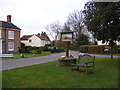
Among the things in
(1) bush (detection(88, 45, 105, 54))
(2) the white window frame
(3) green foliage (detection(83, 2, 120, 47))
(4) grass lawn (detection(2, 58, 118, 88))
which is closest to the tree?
(3) green foliage (detection(83, 2, 120, 47))

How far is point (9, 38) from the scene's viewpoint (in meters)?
34.8

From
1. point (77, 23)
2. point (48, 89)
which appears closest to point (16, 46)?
point (77, 23)

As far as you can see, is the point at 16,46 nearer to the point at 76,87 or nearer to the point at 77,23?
the point at 77,23

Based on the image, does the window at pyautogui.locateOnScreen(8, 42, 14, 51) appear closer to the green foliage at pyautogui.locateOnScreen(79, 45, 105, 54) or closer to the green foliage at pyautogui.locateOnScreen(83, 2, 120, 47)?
the green foliage at pyautogui.locateOnScreen(79, 45, 105, 54)

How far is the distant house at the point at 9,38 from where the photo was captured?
33.0 meters

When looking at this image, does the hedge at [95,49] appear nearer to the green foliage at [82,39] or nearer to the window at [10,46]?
the green foliage at [82,39]

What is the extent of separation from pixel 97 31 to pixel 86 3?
323 centimetres

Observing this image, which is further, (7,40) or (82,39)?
(82,39)

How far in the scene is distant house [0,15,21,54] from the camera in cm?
3297

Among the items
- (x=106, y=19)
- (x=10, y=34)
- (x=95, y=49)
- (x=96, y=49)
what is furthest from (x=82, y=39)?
(x=106, y=19)

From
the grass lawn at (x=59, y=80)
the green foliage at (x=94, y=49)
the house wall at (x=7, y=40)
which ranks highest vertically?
the house wall at (x=7, y=40)

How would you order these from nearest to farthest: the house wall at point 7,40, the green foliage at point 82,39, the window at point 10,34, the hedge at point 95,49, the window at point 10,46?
the house wall at point 7,40, the window at point 10,46, the window at point 10,34, the hedge at point 95,49, the green foliage at point 82,39

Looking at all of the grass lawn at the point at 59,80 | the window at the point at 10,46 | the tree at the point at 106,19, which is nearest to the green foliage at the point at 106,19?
the tree at the point at 106,19

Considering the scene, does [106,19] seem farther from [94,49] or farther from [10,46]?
[10,46]
